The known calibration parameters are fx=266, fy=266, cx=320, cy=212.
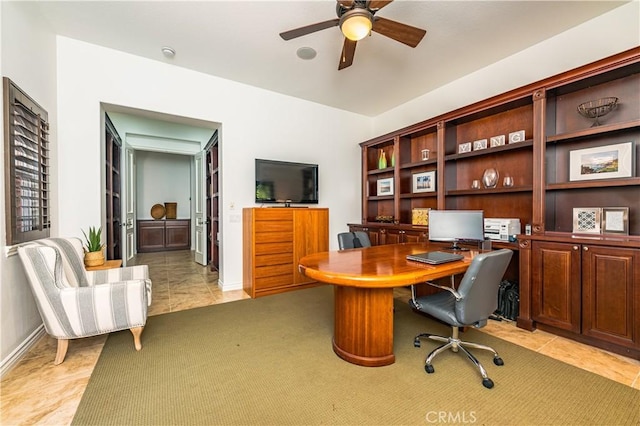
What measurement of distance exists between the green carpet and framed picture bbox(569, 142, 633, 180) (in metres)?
1.70

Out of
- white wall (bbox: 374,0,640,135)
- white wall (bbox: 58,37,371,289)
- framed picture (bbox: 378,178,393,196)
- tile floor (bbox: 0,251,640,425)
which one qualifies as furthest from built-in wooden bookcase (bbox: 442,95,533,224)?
white wall (bbox: 58,37,371,289)

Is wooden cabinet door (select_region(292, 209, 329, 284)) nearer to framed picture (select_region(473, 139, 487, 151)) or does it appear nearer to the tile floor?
the tile floor

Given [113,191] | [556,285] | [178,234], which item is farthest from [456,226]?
[178,234]

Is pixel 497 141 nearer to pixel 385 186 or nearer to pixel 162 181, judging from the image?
pixel 385 186

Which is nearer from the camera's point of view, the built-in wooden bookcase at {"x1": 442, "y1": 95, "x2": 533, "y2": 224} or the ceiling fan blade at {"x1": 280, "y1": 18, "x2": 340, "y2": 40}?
the ceiling fan blade at {"x1": 280, "y1": 18, "x2": 340, "y2": 40}

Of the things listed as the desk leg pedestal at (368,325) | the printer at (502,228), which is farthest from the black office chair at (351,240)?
the printer at (502,228)

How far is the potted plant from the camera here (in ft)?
9.12

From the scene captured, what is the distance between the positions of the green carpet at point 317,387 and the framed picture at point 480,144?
2.23 meters

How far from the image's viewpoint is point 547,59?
2.88 metres

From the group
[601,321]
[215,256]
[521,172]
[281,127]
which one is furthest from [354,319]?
[215,256]

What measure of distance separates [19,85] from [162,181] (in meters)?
5.69

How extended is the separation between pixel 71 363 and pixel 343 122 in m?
4.70

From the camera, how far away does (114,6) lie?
2.42m

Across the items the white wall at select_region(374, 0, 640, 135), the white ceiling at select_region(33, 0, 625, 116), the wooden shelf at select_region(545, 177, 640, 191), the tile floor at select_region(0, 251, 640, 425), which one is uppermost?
the white ceiling at select_region(33, 0, 625, 116)
